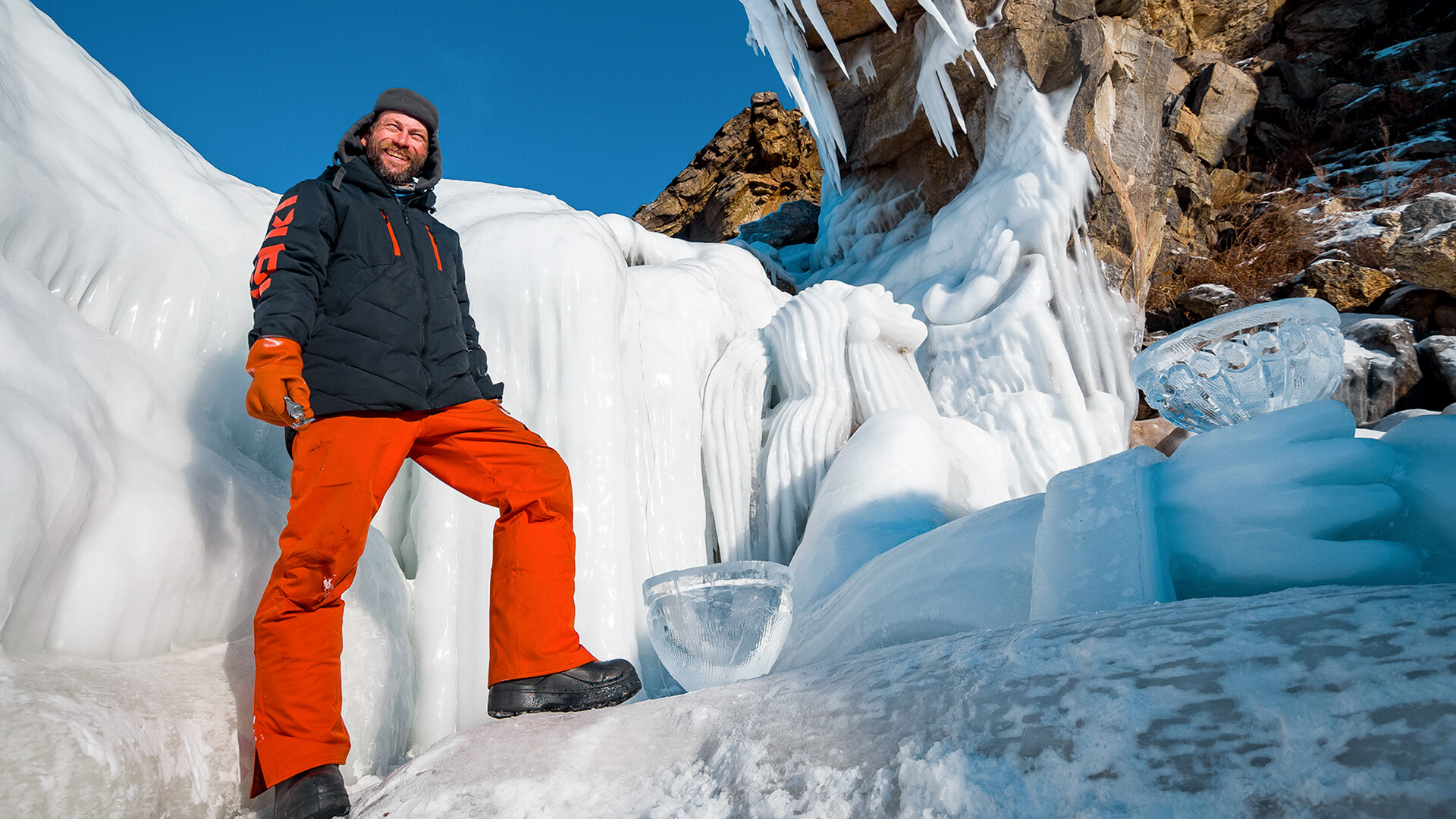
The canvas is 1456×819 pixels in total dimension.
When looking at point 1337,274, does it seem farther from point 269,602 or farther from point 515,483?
point 269,602

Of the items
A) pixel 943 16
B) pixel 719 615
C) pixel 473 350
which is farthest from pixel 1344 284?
pixel 473 350

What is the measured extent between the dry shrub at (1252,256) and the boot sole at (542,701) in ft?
19.4

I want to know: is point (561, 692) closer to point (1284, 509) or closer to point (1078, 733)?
point (1078, 733)

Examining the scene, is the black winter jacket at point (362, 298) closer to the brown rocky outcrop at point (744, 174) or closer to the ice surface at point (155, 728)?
the ice surface at point (155, 728)

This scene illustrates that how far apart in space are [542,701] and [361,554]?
0.46m

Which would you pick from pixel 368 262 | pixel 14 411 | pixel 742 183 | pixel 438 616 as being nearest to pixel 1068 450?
pixel 438 616

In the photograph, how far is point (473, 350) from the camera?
178 centimetres

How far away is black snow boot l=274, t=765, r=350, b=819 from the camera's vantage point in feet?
3.64

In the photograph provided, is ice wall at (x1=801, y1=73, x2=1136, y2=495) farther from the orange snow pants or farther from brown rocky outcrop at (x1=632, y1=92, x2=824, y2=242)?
brown rocky outcrop at (x1=632, y1=92, x2=824, y2=242)

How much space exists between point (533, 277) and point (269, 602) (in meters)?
1.62

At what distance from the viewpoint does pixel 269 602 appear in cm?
129

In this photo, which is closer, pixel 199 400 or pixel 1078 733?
pixel 1078 733

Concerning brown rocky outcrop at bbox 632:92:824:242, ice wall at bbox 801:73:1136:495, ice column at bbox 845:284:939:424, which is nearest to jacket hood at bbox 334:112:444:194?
ice column at bbox 845:284:939:424

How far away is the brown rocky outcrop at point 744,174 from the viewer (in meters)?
8.93
